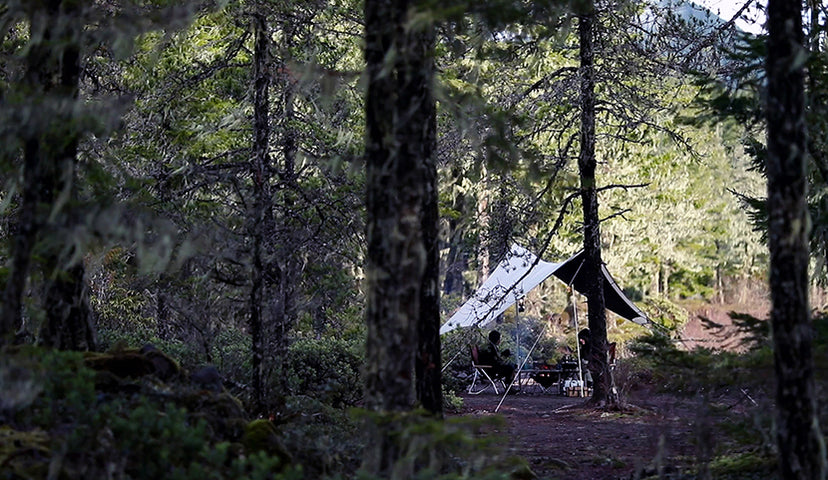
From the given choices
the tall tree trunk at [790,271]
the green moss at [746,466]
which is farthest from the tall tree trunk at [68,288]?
the green moss at [746,466]

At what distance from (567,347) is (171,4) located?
17.2 meters

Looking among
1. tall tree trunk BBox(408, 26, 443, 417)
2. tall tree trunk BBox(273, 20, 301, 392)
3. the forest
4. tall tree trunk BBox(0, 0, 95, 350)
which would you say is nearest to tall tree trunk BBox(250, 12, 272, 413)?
the forest

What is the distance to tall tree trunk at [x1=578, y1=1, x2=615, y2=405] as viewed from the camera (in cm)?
1512

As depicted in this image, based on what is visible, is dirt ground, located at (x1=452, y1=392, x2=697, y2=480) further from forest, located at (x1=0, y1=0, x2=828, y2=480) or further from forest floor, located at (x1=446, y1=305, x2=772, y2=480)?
forest, located at (x1=0, y1=0, x2=828, y2=480)

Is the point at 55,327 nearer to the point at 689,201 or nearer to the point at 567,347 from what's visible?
the point at 567,347

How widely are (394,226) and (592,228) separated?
1114 cm

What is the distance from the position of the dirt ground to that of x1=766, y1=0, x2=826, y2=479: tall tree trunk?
2.82ft

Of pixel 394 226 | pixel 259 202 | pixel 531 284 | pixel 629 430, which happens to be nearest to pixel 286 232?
pixel 259 202

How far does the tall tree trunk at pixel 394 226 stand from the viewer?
516cm

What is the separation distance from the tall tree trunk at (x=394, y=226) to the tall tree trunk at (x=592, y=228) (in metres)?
10.1

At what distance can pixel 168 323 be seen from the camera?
57.0 ft

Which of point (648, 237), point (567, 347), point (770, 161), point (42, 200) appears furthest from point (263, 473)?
point (648, 237)

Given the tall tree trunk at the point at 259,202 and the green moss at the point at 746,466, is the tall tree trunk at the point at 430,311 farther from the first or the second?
the green moss at the point at 746,466

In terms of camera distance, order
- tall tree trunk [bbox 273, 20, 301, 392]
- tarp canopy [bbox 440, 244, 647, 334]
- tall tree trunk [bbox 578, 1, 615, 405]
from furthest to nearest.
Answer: tarp canopy [bbox 440, 244, 647, 334], tall tree trunk [bbox 578, 1, 615, 405], tall tree trunk [bbox 273, 20, 301, 392]
